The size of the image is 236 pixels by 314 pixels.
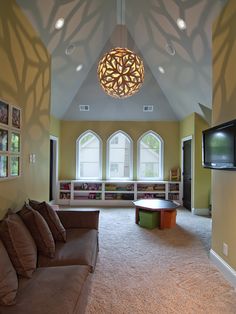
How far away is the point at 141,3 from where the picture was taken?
4125 millimetres

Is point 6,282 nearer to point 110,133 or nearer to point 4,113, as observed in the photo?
point 4,113

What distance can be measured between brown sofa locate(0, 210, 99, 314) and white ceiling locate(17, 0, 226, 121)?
2.85 m

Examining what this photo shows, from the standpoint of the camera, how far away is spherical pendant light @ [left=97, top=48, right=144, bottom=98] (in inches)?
127

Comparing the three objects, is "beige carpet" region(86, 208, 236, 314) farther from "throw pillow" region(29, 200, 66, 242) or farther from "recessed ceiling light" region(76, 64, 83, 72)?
"recessed ceiling light" region(76, 64, 83, 72)

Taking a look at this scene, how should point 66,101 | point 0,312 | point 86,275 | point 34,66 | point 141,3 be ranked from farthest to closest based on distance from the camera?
point 66,101, point 141,3, point 34,66, point 86,275, point 0,312

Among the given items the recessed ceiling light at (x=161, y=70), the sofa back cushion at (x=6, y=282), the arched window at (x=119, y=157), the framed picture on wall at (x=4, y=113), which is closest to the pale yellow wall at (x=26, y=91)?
the framed picture on wall at (x=4, y=113)

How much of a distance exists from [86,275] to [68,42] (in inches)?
153

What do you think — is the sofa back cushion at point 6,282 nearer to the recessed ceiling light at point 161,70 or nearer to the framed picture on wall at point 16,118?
the framed picture on wall at point 16,118

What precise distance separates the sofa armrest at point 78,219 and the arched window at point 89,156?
4389mm

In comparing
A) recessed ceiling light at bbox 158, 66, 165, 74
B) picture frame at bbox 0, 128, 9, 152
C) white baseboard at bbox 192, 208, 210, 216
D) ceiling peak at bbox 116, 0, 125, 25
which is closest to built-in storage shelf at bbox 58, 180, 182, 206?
white baseboard at bbox 192, 208, 210, 216

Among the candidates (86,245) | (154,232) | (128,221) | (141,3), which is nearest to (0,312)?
(86,245)

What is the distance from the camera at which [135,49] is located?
582 cm

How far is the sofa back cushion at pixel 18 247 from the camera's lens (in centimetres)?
188

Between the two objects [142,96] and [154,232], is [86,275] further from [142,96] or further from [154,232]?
[142,96]
